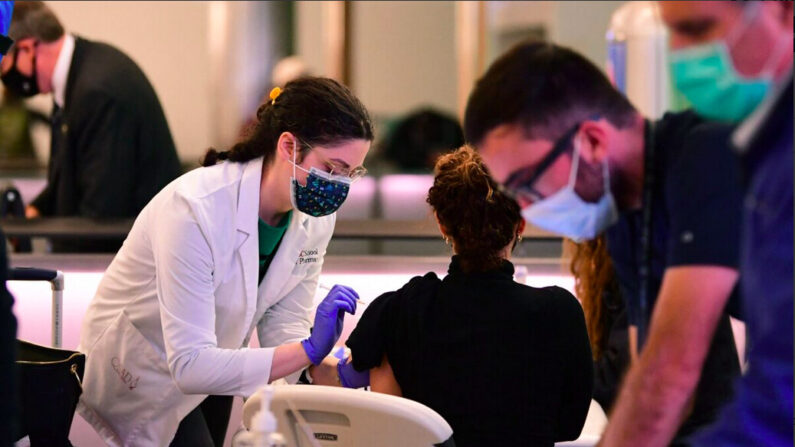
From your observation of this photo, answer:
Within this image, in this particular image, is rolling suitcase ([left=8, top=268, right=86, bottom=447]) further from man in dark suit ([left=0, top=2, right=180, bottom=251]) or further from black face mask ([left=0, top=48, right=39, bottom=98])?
black face mask ([left=0, top=48, right=39, bottom=98])

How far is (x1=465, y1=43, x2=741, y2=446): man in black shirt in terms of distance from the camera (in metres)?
1.38

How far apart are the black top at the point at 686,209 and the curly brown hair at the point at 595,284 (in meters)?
1.05

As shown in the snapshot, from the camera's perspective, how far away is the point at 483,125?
1518 mm

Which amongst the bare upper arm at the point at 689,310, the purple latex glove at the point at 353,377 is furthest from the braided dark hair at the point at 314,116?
the bare upper arm at the point at 689,310

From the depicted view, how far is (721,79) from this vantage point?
4.14 feet

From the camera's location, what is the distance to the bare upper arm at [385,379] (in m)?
2.27

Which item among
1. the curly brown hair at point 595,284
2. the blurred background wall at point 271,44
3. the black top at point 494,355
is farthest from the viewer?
the blurred background wall at point 271,44

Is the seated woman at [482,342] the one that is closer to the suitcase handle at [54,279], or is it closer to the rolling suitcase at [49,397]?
the rolling suitcase at [49,397]

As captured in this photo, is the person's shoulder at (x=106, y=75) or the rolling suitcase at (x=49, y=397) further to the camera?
the person's shoulder at (x=106, y=75)

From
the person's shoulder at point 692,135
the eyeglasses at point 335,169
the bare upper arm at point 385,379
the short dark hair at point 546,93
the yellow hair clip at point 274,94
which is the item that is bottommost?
the bare upper arm at point 385,379

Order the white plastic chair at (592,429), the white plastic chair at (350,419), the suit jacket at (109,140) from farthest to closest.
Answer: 1. the suit jacket at (109,140)
2. the white plastic chair at (592,429)
3. the white plastic chair at (350,419)

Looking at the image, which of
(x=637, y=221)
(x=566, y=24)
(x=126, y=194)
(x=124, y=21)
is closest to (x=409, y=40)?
(x=566, y=24)

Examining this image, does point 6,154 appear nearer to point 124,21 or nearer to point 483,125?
point 124,21

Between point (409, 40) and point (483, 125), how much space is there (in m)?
8.36
